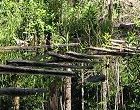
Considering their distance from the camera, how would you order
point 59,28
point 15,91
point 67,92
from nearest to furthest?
1. point 15,91
2. point 67,92
3. point 59,28

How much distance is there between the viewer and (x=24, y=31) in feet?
35.6

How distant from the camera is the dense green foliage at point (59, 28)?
10078 mm

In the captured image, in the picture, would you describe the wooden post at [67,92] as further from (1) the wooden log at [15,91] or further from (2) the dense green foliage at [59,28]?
(1) the wooden log at [15,91]

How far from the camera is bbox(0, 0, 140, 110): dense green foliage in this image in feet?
33.1

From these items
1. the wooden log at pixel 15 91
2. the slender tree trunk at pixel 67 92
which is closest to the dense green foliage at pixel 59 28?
the slender tree trunk at pixel 67 92

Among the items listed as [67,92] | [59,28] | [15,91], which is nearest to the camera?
[15,91]

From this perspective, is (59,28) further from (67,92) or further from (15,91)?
(15,91)

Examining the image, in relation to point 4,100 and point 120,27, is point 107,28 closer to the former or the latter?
point 120,27

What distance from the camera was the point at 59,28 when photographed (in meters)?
11.0

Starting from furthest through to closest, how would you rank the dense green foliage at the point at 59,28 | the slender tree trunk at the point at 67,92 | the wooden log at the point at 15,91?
the dense green foliage at the point at 59,28, the slender tree trunk at the point at 67,92, the wooden log at the point at 15,91

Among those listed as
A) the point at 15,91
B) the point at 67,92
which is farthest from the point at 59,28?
the point at 15,91

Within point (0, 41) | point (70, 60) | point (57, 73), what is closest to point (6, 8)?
point (0, 41)

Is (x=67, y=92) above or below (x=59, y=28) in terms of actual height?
below

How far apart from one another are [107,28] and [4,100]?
4.12 meters
